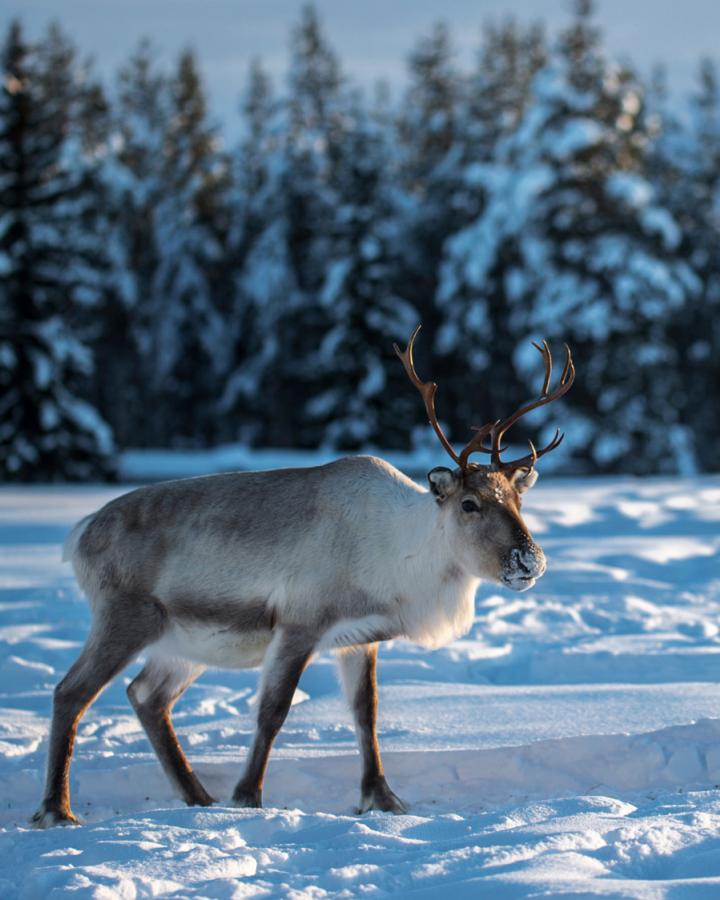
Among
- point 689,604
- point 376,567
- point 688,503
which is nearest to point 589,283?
point 688,503

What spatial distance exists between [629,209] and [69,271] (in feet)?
38.0

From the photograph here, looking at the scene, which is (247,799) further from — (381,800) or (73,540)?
(73,540)

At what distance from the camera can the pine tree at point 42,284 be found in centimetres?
2216

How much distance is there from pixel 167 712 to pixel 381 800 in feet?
3.28

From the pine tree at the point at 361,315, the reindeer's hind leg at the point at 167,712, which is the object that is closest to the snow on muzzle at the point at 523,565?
the reindeer's hind leg at the point at 167,712

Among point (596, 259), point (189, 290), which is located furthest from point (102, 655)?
point (189, 290)

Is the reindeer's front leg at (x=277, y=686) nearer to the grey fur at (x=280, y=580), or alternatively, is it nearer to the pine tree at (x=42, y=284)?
the grey fur at (x=280, y=580)

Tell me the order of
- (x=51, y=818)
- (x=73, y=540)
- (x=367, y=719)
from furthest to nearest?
1. (x=73, y=540)
2. (x=367, y=719)
3. (x=51, y=818)

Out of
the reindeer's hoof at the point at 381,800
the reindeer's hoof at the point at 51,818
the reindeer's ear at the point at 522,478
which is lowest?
the reindeer's hoof at the point at 381,800

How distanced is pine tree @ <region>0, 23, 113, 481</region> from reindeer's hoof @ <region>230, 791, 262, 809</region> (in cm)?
1842

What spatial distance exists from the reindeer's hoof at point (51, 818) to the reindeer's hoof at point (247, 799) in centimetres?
56

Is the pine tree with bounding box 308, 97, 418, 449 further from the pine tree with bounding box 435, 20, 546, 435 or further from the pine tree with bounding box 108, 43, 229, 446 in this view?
the pine tree with bounding box 108, 43, 229, 446

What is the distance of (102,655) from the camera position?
4605 mm

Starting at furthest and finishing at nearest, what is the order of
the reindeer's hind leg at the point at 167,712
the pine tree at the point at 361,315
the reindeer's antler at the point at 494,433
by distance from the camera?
the pine tree at the point at 361,315 → the reindeer's hind leg at the point at 167,712 → the reindeer's antler at the point at 494,433
